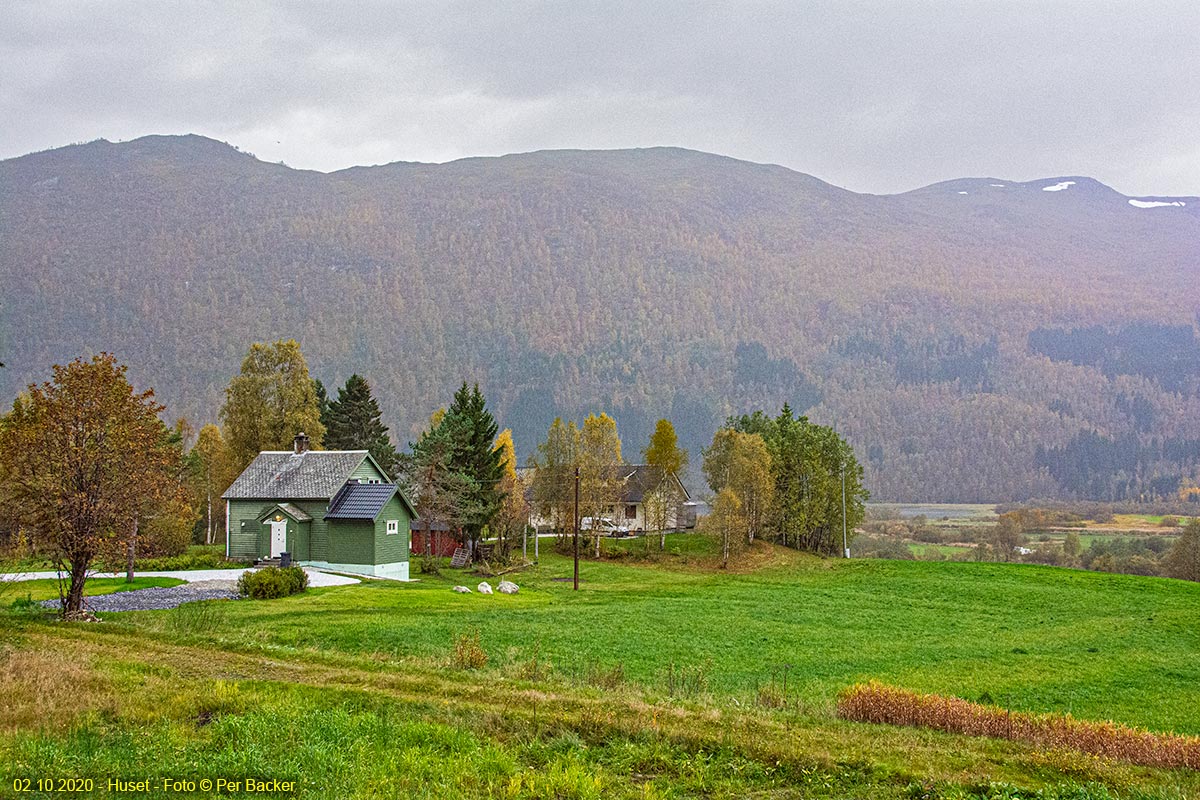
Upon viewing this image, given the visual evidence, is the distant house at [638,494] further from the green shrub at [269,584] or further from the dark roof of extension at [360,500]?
the green shrub at [269,584]

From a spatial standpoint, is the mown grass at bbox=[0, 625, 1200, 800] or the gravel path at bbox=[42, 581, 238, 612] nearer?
the mown grass at bbox=[0, 625, 1200, 800]

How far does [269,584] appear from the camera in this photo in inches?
1411

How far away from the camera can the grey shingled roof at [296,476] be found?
53.2m

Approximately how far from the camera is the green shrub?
35484mm

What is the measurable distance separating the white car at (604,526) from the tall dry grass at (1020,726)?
58419mm

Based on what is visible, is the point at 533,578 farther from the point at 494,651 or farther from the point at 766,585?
the point at 494,651

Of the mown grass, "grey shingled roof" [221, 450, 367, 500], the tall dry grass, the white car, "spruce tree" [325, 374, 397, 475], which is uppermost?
"spruce tree" [325, 374, 397, 475]

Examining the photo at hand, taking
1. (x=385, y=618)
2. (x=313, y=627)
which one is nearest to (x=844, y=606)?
(x=385, y=618)

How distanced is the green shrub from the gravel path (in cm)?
62

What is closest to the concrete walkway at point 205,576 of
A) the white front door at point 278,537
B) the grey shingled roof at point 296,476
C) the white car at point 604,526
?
the white front door at point 278,537

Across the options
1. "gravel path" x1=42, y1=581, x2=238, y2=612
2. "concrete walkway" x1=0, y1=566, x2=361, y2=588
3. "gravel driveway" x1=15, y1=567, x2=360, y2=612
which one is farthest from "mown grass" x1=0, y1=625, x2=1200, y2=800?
"concrete walkway" x1=0, y1=566, x2=361, y2=588

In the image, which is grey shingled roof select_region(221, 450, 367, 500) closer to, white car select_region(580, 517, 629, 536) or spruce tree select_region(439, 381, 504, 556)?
spruce tree select_region(439, 381, 504, 556)

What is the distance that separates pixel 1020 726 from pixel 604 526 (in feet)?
229

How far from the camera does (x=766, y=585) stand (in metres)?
54.8
